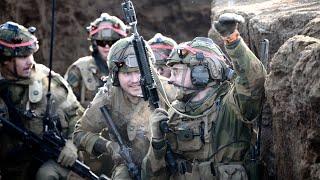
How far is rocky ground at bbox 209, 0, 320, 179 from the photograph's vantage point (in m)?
4.48

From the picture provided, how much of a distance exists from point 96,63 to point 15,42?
170 cm

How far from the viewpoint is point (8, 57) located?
7.80 metres

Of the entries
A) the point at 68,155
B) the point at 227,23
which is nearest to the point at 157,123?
the point at 227,23

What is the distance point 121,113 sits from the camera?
6.74 meters

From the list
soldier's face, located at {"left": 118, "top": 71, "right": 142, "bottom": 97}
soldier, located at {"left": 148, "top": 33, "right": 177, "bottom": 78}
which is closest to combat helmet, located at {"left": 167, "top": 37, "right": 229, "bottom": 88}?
soldier's face, located at {"left": 118, "top": 71, "right": 142, "bottom": 97}

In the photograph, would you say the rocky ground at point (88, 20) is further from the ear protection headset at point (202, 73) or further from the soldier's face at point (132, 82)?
the ear protection headset at point (202, 73)

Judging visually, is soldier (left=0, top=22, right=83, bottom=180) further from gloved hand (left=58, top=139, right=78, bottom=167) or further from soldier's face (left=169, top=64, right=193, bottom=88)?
soldier's face (left=169, top=64, right=193, bottom=88)

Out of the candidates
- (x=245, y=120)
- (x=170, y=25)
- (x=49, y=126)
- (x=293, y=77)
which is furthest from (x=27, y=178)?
(x=170, y=25)

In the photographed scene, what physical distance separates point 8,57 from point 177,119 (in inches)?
116

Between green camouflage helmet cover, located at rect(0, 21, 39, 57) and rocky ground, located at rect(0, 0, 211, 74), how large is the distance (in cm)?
435

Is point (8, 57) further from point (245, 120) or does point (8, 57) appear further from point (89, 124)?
point (245, 120)

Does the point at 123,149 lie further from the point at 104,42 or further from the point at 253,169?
the point at 104,42

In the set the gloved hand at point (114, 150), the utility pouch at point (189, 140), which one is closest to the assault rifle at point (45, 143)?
the gloved hand at point (114, 150)

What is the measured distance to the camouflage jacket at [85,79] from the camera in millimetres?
9258
